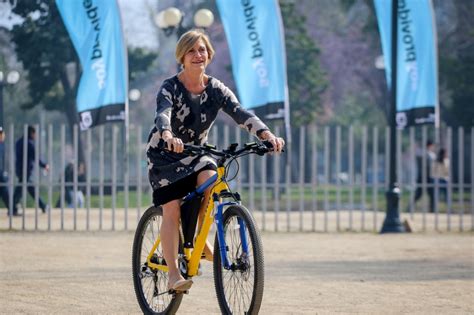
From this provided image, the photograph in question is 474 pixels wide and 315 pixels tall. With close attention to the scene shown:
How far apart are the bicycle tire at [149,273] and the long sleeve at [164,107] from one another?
2.31 ft

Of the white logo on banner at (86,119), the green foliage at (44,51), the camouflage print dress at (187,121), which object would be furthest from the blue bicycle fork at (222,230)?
the green foliage at (44,51)

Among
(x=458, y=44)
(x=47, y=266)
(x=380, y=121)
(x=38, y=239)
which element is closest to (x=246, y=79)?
(x=38, y=239)

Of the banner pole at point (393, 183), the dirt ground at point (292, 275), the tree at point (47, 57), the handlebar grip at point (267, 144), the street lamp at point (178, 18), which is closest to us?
the handlebar grip at point (267, 144)

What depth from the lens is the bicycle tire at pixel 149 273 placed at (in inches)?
298

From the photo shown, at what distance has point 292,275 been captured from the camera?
36.7 feet

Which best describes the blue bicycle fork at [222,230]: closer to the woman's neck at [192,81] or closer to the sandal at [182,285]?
the sandal at [182,285]

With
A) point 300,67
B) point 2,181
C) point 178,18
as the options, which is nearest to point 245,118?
point 178,18

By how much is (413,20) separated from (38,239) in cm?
680

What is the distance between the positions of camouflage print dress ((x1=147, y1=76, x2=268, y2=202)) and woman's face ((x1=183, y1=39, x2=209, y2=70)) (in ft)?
0.39

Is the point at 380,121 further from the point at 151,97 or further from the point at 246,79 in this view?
the point at 246,79

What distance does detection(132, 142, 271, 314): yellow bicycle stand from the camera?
21.8 ft

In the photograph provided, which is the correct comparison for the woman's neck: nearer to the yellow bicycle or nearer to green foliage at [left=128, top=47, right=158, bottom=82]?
the yellow bicycle

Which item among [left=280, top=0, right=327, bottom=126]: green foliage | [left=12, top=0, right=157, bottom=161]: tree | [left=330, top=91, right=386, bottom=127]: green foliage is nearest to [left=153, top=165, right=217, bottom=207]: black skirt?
[left=12, top=0, right=157, bottom=161]: tree

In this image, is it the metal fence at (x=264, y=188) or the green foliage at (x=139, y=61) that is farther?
the green foliage at (x=139, y=61)
